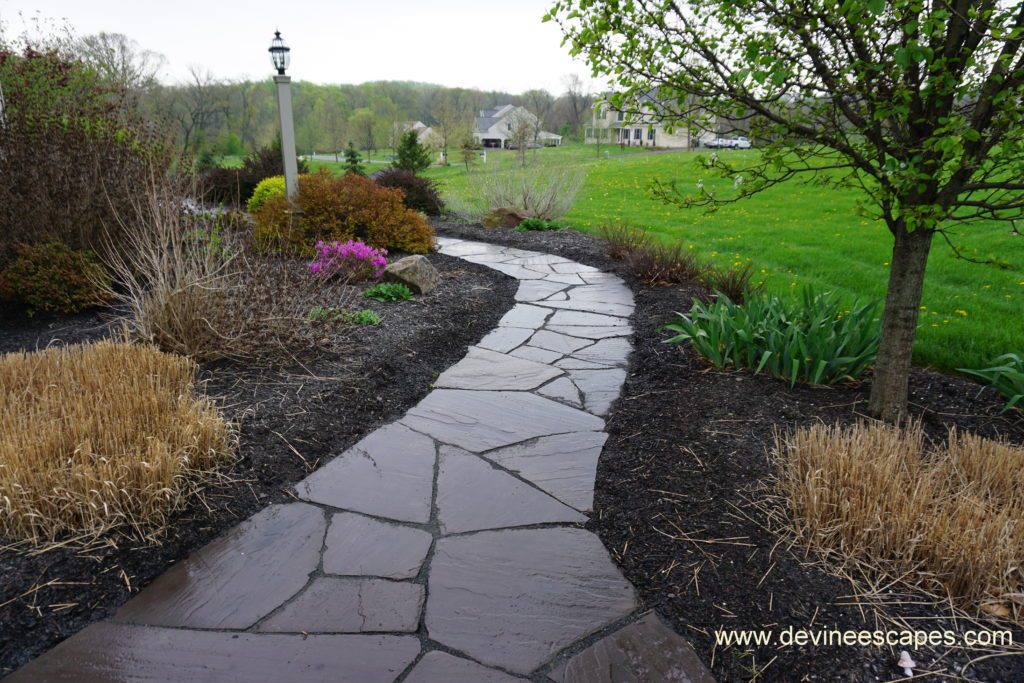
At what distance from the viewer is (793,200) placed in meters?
13.4

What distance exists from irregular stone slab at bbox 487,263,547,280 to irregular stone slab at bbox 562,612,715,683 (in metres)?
5.07

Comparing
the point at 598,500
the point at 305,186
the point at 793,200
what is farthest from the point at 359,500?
the point at 793,200

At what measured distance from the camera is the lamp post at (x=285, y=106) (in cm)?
753

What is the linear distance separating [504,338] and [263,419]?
82.9 inches

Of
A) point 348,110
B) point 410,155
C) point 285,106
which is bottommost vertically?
point 285,106

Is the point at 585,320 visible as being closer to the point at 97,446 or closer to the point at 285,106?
the point at 97,446

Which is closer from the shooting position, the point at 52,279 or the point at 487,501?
the point at 487,501

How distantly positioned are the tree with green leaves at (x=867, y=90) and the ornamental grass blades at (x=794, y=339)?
A: 0.38 m

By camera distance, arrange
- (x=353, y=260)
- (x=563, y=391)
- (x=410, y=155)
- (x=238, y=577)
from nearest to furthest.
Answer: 1. (x=238, y=577)
2. (x=563, y=391)
3. (x=353, y=260)
4. (x=410, y=155)

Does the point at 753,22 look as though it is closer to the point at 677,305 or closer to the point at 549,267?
the point at 677,305

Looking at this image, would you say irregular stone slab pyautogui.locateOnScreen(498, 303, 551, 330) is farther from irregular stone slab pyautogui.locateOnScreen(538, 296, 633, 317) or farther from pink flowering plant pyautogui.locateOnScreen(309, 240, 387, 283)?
pink flowering plant pyautogui.locateOnScreen(309, 240, 387, 283)

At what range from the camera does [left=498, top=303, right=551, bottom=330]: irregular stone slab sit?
16.4ft

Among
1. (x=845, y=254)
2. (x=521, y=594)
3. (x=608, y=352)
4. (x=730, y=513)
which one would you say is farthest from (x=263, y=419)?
(x=845, y=254)

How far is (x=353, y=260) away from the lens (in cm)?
582
